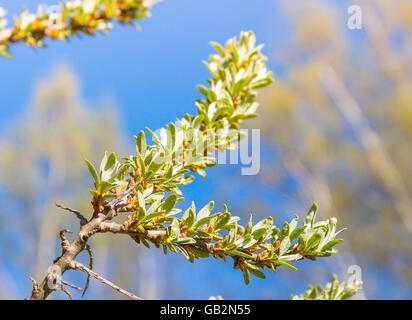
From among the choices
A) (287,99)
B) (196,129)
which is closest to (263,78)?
(196,129)

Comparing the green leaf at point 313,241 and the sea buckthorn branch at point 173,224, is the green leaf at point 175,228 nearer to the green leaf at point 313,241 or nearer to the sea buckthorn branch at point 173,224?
the sea buckthorn branch at point 173,224

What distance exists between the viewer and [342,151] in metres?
10.5

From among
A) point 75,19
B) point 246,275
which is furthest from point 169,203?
point 75,19

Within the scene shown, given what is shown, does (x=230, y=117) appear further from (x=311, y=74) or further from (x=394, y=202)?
(x=311, y=74)

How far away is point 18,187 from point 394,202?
357 inches

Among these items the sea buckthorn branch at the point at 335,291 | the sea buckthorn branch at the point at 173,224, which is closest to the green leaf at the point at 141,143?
the sea buckthorn branch at the point at 173,224

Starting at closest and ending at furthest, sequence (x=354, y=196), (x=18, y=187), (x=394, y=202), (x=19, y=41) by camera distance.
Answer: (x=19, y=41)
(x=394, y=202)
(x=354, y=196)
(x=18, y=187)

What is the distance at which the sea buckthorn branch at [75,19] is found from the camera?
716mm

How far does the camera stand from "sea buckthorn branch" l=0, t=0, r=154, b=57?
72 centimetres

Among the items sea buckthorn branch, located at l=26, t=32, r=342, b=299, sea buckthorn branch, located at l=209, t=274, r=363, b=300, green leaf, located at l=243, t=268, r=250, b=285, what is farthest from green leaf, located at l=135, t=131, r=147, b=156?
sea buckthorn branch, located at l=209, t=274, r=363, b=300

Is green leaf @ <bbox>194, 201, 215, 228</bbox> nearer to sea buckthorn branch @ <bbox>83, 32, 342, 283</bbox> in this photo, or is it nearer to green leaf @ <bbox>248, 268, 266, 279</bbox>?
sea buckthorn branch @ <bbox>83, 32, 342, 283</bbox>

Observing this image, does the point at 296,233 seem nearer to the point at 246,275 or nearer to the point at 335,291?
the point at 246,275

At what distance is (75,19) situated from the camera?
760mm

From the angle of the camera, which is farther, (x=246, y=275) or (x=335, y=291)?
(x=335, y=291)
